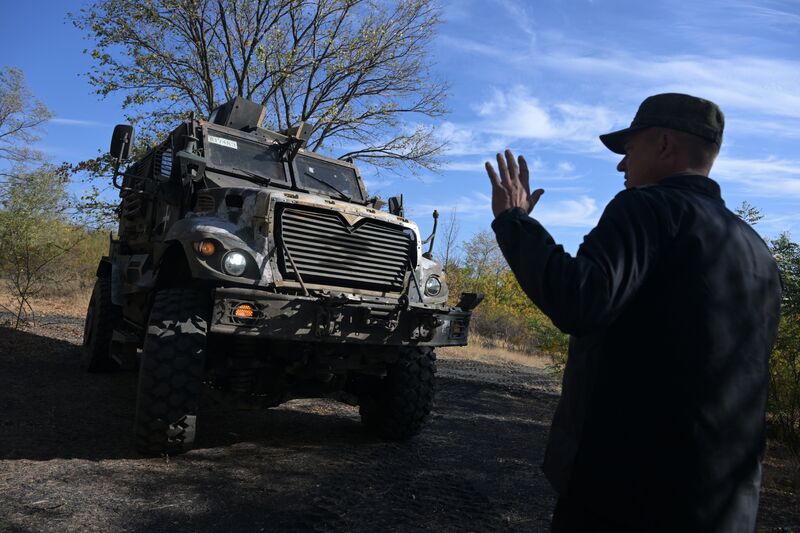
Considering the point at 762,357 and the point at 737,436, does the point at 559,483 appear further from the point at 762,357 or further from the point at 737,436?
the point at 762,357

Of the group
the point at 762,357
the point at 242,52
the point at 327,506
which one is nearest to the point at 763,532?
the point at 327,506

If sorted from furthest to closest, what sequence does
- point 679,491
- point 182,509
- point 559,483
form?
point 182,509
point 559,483
point 679,491

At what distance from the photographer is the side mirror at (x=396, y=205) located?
6.66 m

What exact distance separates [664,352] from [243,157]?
515cm

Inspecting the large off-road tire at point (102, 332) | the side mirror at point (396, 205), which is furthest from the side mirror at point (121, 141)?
the side mirror at point (396, 205)

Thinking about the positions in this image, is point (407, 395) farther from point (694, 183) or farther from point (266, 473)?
point (694, 183)

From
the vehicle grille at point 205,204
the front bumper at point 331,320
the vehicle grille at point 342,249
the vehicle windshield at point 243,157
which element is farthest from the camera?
the vehicle windshield at point 243,157

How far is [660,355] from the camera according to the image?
1.43 m

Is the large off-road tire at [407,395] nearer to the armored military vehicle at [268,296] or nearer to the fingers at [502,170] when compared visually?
the armored military vehicle at [268,296]

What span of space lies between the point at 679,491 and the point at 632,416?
184 mm

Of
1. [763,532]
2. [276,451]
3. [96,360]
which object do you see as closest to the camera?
[763,532]

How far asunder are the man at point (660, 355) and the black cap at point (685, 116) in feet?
0.52

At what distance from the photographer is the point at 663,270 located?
57.9 inches

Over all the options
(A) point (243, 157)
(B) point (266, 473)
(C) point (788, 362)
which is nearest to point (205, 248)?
(B) point (266, 473)
